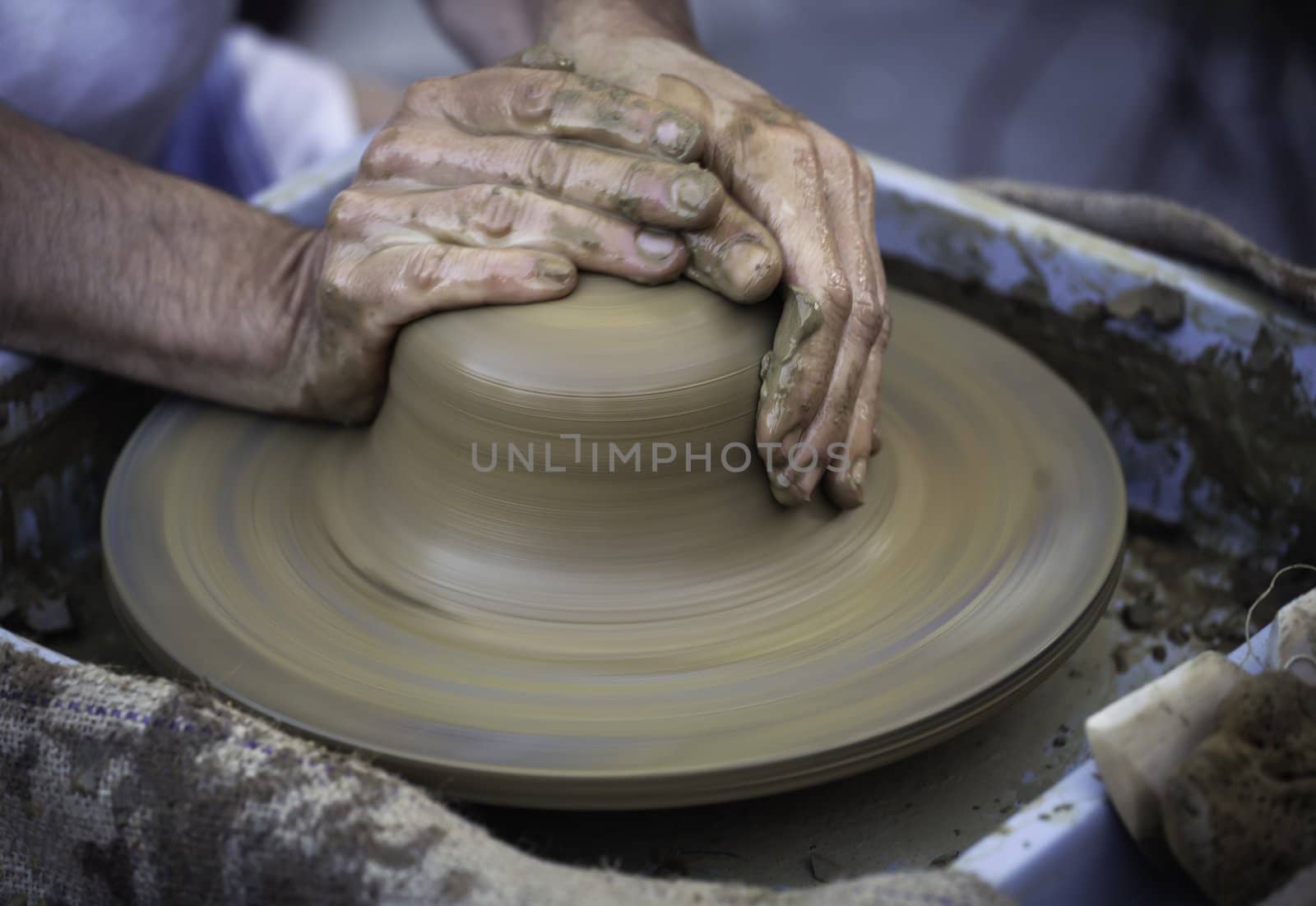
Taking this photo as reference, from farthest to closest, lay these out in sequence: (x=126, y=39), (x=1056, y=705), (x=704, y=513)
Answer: (x=126, y=39)
(x=1056, y=705)
(x=704, y=513)

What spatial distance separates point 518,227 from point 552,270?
7 cm

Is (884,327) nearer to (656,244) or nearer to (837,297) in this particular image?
(837,297)

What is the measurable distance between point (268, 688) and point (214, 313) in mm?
490

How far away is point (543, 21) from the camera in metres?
1.67

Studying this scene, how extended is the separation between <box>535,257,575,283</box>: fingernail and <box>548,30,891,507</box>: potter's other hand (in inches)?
4.5

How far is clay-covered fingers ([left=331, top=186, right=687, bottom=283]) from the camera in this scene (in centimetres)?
119

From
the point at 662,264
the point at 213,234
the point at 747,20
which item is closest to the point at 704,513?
the point at 662,264

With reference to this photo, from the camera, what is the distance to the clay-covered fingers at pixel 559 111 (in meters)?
1.21

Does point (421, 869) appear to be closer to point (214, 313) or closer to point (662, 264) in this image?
point (662, 264)

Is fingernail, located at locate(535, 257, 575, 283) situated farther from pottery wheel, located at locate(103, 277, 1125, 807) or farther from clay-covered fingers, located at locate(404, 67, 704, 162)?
clay-covered fingers, located at locate(404, 67, 704, 162)

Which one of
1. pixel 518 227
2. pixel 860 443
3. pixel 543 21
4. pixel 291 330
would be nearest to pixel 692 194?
pixel 518 227

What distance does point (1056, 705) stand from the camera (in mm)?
1361

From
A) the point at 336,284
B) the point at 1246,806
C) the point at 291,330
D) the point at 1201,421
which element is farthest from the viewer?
the point at 1201,421

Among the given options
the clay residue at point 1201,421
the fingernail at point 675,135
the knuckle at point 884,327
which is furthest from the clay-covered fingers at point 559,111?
the clay residue at point 1201,421
